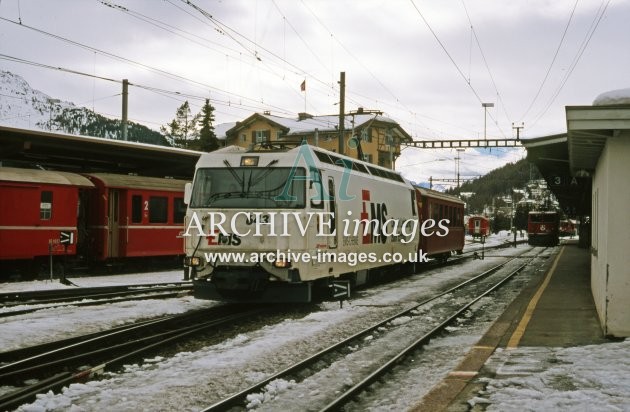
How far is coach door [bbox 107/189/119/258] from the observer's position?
1934 centimetres

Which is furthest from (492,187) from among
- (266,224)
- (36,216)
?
(266,224)

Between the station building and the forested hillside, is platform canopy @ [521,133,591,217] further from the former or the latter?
the forested hillside

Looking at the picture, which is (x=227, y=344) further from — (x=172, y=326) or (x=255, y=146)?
(x=255, y=146)

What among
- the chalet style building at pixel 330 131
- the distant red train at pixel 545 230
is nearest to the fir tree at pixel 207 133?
the chalet style building at pixel 330 131

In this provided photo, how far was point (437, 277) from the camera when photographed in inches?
796

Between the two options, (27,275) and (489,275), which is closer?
(27,275)

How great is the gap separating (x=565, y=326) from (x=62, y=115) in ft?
570

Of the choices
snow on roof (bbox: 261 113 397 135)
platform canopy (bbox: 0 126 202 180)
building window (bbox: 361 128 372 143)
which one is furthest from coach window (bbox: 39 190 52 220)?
building window (bbox: 361 128 372 143)

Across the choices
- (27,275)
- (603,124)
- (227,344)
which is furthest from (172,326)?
(27,275)

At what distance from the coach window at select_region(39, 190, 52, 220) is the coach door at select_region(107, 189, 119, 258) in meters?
2.18

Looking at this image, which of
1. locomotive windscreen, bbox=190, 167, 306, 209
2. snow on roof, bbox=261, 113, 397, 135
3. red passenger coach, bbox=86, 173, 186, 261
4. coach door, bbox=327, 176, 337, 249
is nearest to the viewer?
locomotive windscreen, bbox=190, 167, 306, 209

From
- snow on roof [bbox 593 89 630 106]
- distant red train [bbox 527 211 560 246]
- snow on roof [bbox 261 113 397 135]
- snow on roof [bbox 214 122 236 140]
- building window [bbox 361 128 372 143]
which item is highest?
snow on roof [bbox 214 122 236 140]

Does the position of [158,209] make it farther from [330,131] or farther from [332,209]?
[330,131]

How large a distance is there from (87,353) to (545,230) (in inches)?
1789
